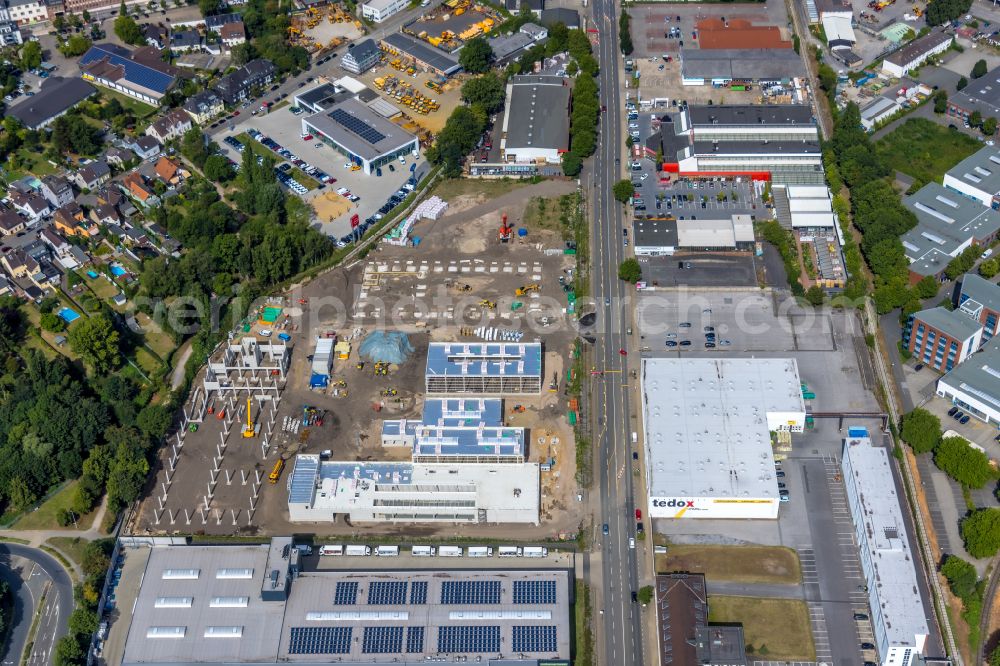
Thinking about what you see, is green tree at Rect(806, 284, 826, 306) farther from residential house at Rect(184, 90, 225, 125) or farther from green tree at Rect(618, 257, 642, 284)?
residential house at Rect(184, 90, 225, 125)

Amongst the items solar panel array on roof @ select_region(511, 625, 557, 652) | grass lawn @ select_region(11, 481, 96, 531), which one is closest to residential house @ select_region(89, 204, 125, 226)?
grass lawn @ select_region(11, 481, 96, 531)

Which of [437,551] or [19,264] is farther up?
[19,264]

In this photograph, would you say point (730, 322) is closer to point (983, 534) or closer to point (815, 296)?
point (815, 296)

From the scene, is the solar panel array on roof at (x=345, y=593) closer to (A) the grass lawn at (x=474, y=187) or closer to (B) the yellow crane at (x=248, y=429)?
(B) the yellow crane at (x=248, y=429)

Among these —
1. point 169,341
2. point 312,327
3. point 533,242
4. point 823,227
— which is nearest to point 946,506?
point 823,227

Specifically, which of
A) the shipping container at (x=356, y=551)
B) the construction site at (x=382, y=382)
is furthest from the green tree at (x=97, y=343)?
the shipping container at (x=356, y=551)

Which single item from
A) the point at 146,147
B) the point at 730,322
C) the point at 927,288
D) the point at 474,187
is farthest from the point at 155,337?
the point at 927,288

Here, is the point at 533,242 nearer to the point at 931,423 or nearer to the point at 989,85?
the point at 931,423
